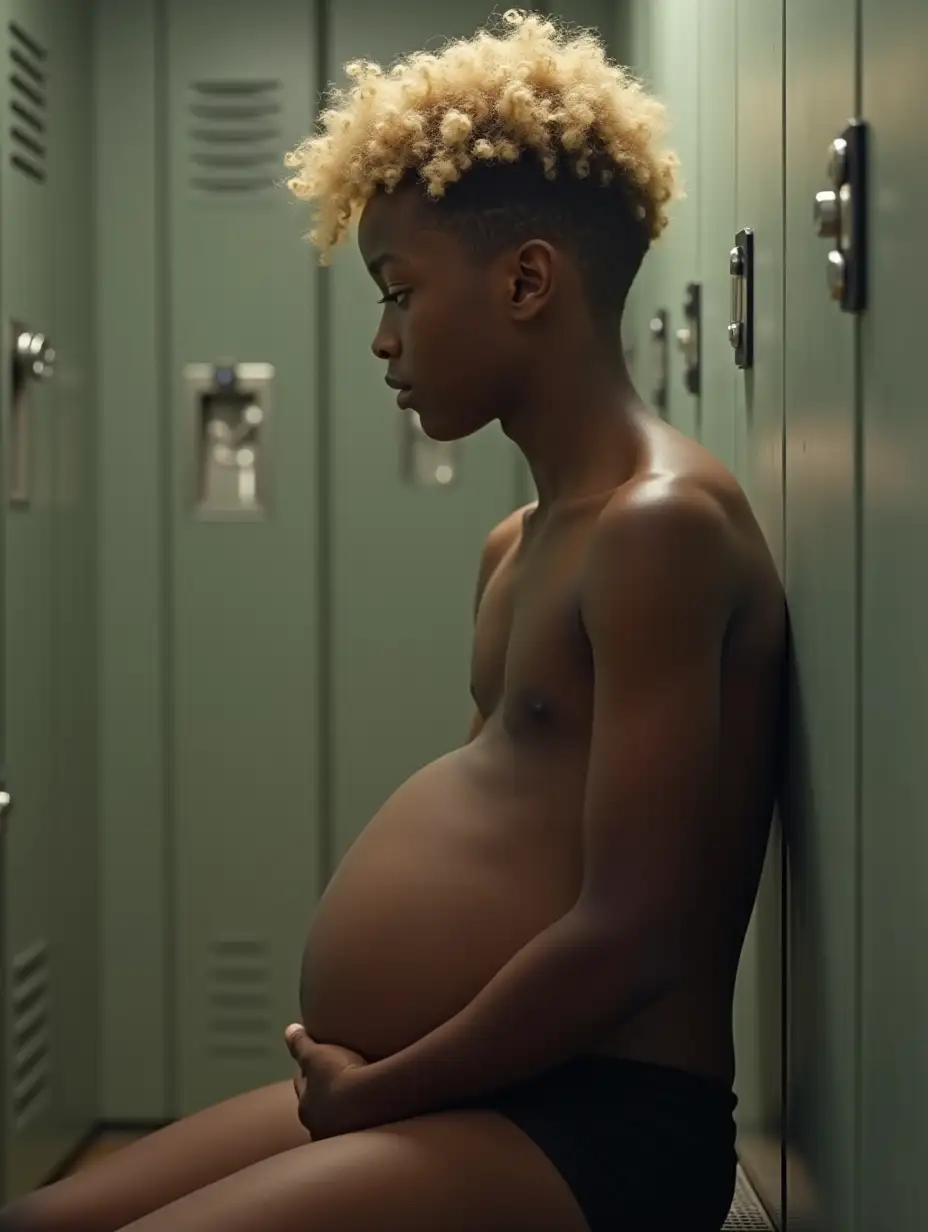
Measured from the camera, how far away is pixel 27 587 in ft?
8.95

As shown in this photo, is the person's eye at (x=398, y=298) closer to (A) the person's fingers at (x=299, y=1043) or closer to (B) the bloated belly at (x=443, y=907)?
(B) the bloated belly at (x=443, y=907)

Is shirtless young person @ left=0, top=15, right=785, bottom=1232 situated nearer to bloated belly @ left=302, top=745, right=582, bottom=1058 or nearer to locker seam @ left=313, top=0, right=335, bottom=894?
bloated belly @ left=302, top=745, right=582, bottom=1058

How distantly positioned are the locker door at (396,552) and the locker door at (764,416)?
1.36m

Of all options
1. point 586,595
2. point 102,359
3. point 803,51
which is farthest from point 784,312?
point 102,359

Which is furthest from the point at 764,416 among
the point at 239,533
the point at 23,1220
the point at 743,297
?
the point at 239,533

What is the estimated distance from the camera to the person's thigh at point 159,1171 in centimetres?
150

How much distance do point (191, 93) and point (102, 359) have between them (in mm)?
519

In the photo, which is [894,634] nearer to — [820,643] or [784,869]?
[820,643]

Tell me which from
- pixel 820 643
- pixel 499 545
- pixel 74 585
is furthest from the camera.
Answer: pixel 74 585

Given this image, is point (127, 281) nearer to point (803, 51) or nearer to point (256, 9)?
point (256, 9)

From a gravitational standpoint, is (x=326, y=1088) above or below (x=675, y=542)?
below

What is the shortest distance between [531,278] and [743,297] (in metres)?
→ 0.31

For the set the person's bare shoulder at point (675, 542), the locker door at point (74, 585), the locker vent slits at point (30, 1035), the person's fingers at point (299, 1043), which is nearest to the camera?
the person's bare shoulder at point (675, 542)

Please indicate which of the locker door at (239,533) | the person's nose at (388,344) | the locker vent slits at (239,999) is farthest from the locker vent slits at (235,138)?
the person's nose at (388,344)
